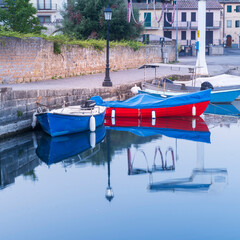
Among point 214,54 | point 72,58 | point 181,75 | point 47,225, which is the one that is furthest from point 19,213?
point 214,54

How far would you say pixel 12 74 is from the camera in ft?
68.2

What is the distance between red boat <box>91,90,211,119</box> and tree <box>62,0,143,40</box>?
1586cm

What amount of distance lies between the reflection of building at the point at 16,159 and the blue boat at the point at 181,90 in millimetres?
8017

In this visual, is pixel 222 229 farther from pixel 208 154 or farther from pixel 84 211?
pixel 208 154

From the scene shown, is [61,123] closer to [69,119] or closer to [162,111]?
[69,119]

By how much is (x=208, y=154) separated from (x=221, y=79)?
1177 cm

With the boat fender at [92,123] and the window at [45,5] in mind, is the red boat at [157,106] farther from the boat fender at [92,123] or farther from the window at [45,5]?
the window at [45,5]

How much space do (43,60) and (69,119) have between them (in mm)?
7275

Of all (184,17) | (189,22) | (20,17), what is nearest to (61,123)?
(20,17)

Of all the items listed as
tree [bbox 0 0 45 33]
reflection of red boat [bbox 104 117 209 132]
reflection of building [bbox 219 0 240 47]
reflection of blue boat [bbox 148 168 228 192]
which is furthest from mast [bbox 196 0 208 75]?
reflection of building [bbox 219 0 240 47]

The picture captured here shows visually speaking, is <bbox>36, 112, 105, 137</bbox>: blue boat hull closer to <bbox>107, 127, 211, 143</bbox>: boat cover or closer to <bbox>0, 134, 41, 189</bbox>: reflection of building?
<bbox>0, 134, 41, 189</bbox>: reflection of building

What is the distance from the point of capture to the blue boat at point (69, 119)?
1605 cm

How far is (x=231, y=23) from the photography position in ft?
255

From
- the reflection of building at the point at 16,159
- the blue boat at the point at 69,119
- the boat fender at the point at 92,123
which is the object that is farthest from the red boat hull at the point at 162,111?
the reflection of building at the point at 16,159
